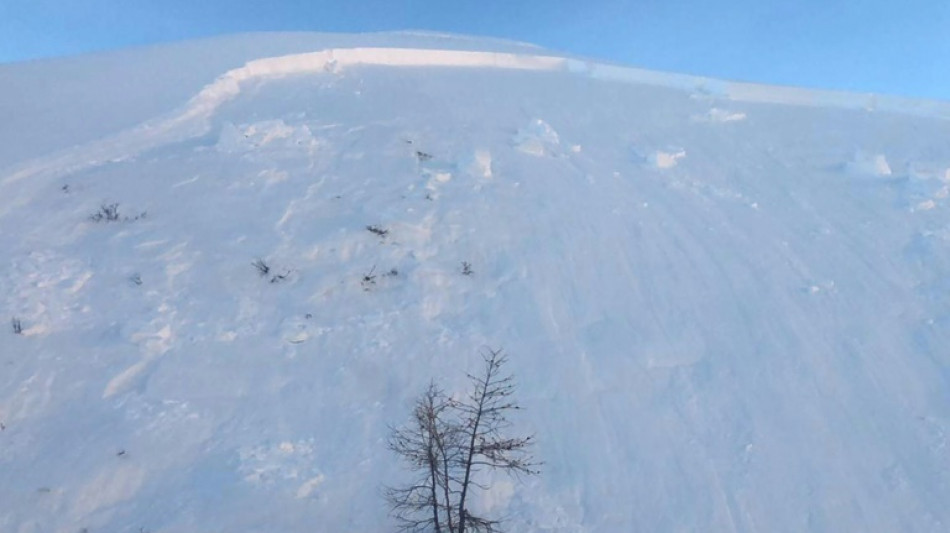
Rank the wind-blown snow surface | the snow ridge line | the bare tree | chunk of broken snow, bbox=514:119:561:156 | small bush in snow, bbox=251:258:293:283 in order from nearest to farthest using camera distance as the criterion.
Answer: the bare tree → the wind-blown snow surface → small bush in snow, bbox=251:258:293:283 → the snow ridge line → chunk of broken snow, bbox=514:119:561:156

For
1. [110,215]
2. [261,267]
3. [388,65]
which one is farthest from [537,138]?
[110,215]

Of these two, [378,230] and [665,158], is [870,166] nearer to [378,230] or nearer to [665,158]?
[665,158]

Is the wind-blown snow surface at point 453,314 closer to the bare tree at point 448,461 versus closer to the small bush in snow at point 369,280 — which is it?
the small bush in snow at point 369,280

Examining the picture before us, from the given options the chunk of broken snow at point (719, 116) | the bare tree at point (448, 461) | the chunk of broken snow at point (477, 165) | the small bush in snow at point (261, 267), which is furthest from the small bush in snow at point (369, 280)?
the chunk of broken snow at point (719, 116)

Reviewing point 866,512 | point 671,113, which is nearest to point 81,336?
point 866,512

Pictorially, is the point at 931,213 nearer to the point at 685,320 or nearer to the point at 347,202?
the point at 685,320

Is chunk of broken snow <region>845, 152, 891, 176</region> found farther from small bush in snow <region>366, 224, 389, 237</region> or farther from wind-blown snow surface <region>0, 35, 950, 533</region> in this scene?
small bush in snow <region>366, 224, 389, 237</region>

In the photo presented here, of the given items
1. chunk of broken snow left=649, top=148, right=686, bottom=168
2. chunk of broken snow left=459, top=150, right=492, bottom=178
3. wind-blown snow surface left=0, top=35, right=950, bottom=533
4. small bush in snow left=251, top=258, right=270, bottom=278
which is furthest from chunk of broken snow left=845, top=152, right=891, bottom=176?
small bush in snow left=251, top=258, right=270, bottom=278
